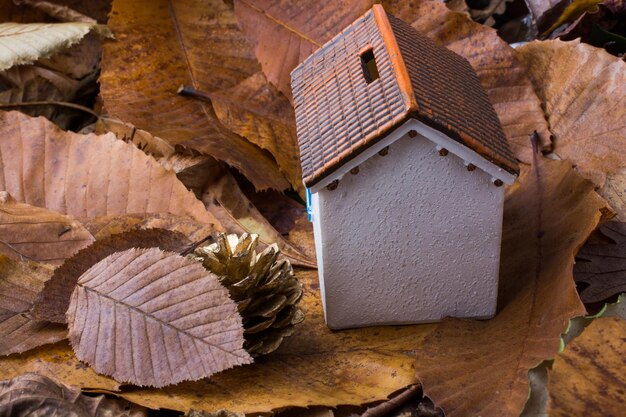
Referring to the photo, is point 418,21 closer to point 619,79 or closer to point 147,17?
point 619,79

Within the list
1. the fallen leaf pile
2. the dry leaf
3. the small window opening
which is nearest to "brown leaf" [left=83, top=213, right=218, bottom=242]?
the fallen leaf pile

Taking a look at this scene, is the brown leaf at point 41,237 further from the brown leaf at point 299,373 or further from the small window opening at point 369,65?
the small window opening at point 369,65

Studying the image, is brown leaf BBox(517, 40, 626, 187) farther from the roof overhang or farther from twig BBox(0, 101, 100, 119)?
twig BBox(0, 101, 100, 119)

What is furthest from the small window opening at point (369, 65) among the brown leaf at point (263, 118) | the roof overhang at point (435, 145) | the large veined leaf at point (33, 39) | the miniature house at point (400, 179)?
the large veined leaf at point (33, 39)

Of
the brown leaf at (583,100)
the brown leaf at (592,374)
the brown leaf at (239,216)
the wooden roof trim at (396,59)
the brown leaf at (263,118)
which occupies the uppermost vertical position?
the wooden roof trim at (396,59)

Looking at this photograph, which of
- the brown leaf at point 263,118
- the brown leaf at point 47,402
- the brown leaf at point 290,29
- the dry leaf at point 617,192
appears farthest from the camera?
the brown leaf at point 290,29
